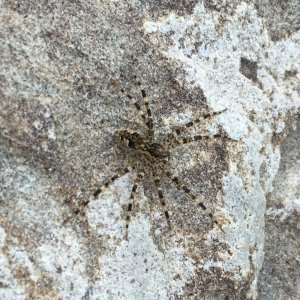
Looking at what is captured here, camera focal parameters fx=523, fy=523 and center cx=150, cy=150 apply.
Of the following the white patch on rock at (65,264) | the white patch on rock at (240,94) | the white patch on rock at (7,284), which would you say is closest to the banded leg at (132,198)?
the white patch on rock at (65,264)

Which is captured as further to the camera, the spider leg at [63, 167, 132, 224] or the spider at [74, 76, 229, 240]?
the spider at [74, 76, 229, 240]

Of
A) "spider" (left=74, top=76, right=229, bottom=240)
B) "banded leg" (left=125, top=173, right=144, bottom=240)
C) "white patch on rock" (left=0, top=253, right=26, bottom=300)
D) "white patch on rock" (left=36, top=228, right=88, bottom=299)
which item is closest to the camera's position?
"white patch on rock" (left=0, top=253, right=26, bottom=300)

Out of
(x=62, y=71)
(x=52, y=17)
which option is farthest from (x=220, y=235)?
(x=52, y=17)

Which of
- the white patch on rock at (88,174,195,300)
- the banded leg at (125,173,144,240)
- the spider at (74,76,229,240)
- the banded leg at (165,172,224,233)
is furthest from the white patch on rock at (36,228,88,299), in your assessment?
the banded leg at (165,172,224,233)

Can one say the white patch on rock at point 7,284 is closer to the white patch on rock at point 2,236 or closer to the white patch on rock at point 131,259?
the white patch on rock at point 2,236

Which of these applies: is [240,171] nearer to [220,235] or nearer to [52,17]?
[220,235]

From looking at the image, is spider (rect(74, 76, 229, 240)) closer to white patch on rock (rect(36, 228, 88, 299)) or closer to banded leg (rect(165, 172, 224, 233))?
banded leg (rect(165, 172, 224, 233))
